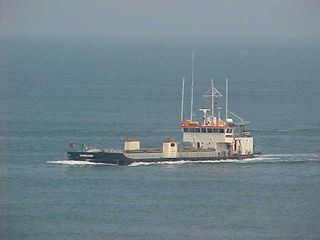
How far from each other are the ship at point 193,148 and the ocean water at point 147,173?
64 cm

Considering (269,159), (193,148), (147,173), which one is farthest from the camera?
(193,148)

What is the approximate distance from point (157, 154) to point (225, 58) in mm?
111701

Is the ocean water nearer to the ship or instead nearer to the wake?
the wake

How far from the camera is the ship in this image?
85000 millimetres

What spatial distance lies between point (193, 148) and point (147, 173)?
7.06 m

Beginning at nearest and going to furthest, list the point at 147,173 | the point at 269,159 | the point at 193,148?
the point at 147,173
the point at 269,159
the point at 193,148

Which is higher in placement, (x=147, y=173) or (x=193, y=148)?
(x=193, y=148)

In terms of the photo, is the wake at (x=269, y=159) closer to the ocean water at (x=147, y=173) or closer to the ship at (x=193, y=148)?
the ocean water at (x=147, y=173)

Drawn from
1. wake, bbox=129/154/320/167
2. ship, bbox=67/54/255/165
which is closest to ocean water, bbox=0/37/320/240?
wake, bbox=129/154/320/167

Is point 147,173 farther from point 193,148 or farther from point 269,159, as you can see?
point 193,148

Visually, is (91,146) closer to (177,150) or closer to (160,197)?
(177,150)

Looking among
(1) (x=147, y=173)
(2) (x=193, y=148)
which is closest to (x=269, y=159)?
(2) (x=193, y=148)

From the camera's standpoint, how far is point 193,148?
292 ft

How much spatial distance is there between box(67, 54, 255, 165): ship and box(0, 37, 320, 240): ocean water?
0.64m
